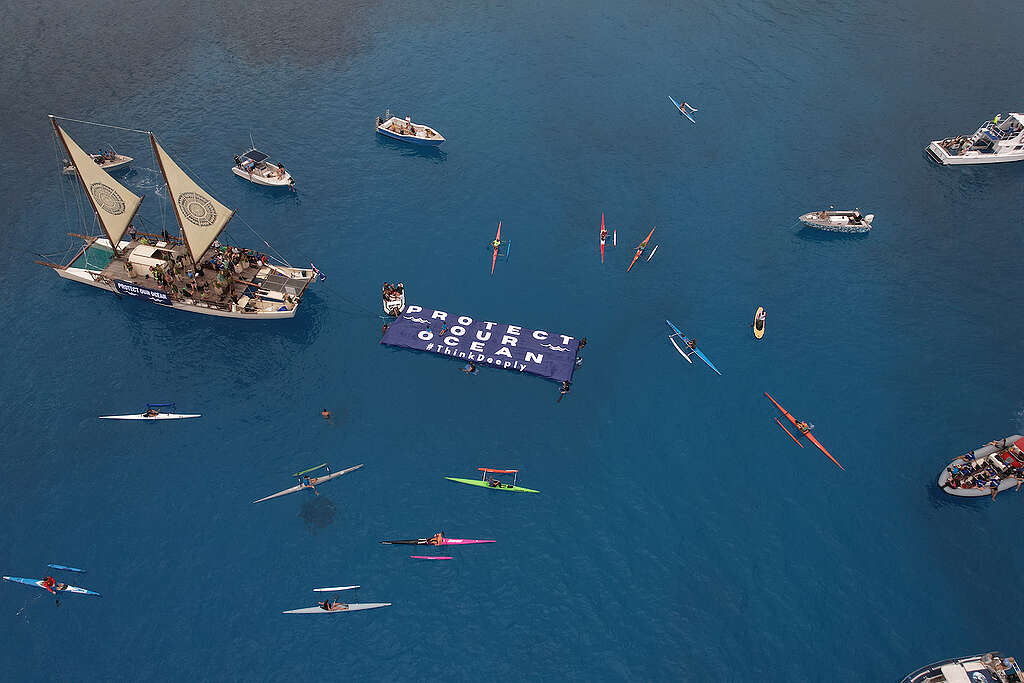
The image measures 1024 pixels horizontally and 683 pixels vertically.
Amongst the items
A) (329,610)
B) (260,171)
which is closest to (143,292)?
(260,171)

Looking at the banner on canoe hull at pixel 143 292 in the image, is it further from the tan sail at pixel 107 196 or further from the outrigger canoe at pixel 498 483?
the outrigger canoe at pixel 498 483

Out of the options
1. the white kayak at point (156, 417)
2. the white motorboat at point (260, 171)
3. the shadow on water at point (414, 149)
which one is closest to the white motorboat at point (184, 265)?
the white kayak at point (156, 417)

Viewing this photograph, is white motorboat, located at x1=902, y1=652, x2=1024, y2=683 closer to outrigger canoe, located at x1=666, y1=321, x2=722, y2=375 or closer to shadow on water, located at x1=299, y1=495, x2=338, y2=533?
outrigger canoe, located at x1=666, y1=321, x2=722, y2=375

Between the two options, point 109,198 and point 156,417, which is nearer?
point 156,417

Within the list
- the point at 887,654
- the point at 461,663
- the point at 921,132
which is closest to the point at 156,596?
the point at 461,663

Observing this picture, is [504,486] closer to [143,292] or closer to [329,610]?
[329,610]

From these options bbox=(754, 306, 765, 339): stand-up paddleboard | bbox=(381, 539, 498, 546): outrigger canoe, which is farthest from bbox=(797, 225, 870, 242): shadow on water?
bbox=(381, 539, 498, 546): outrigger canoe
